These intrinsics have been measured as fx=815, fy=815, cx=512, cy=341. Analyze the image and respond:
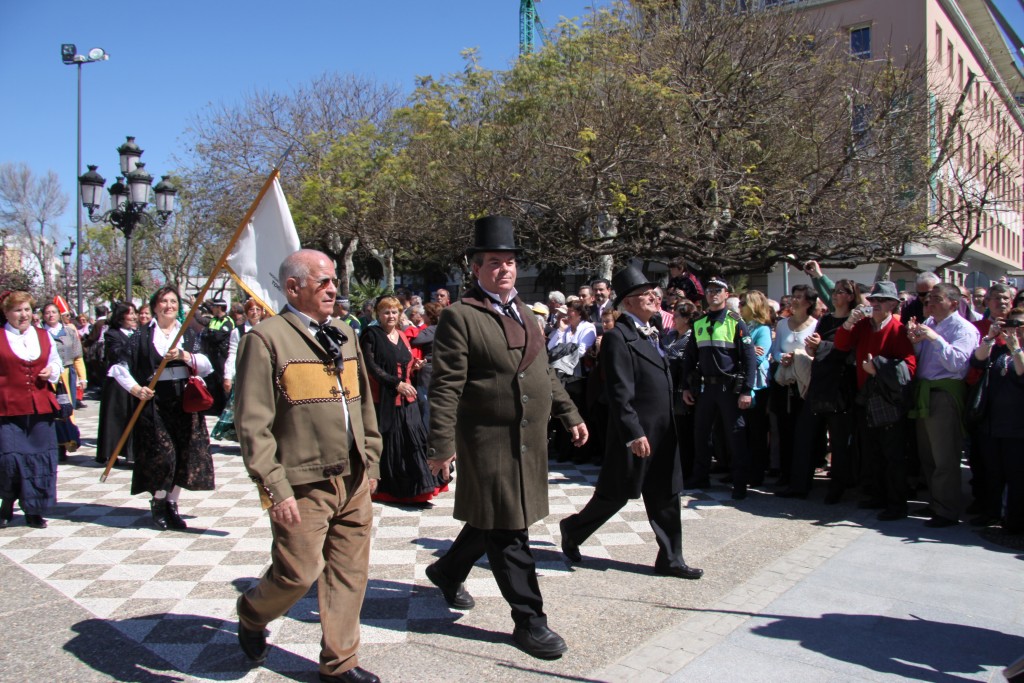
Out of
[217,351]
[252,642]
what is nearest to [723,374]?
[252,642]

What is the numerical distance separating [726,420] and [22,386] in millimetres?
5633

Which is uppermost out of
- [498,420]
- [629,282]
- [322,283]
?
[629,282]

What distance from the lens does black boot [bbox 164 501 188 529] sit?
241 inches

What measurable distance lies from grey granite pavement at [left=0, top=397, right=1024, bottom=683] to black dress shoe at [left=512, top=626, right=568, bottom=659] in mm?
42

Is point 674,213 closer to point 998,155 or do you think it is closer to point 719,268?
point 719,268

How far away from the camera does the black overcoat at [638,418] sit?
4973mm

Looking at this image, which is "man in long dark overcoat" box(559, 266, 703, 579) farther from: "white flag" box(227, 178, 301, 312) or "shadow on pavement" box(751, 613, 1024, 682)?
"white flag" box(227, 178, 301, 312)

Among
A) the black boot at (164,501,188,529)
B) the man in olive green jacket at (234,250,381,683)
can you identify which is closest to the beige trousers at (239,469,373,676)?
the man in olive green jacket at (234,250,381,683)

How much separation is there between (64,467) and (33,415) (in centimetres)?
322

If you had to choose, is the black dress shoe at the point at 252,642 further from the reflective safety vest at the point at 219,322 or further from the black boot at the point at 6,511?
the reflective safety vest at the point at 219,322

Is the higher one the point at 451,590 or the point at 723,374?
the point at 723,374

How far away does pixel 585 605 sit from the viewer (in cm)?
455

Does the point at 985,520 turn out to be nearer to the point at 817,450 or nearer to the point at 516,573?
the point at 817,450

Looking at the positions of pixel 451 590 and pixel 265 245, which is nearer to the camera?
pixel 451 590
